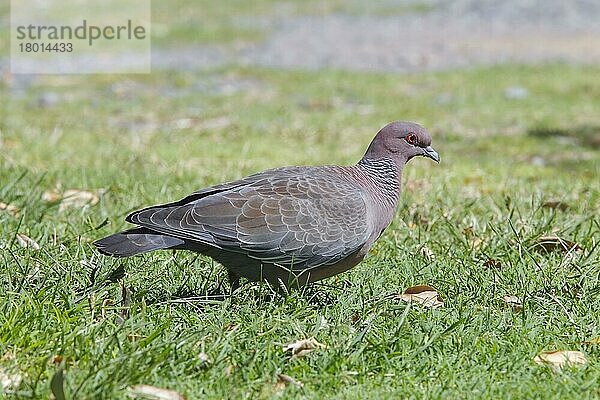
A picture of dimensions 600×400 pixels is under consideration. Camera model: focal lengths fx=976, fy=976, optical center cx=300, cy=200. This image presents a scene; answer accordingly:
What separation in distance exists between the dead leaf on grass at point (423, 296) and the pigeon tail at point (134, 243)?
0.91 m

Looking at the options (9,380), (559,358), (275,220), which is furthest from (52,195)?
(559,358)

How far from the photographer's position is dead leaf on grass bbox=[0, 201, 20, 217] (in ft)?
16.1

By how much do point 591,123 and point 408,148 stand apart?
5.37 m

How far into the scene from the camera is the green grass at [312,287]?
123 inches

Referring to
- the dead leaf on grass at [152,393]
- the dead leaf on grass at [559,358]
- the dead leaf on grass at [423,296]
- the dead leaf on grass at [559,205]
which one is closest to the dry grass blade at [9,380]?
the dead leaf on grass at [152,393]

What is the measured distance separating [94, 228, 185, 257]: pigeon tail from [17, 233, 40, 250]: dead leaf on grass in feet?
2.52

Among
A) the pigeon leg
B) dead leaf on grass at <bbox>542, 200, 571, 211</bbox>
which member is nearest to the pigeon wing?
the pigeon leg

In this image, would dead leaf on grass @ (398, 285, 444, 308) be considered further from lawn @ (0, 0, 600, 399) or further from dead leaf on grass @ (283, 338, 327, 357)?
dead leaf on grass @ (283, 338, 327, 357)

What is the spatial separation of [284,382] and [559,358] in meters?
0.95

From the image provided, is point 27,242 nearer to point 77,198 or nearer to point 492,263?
point 77,198

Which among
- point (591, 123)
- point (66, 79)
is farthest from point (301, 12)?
point (591, 123)

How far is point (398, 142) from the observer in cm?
430

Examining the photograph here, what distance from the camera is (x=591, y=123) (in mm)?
9172

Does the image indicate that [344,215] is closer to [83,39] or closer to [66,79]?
[66,79]
